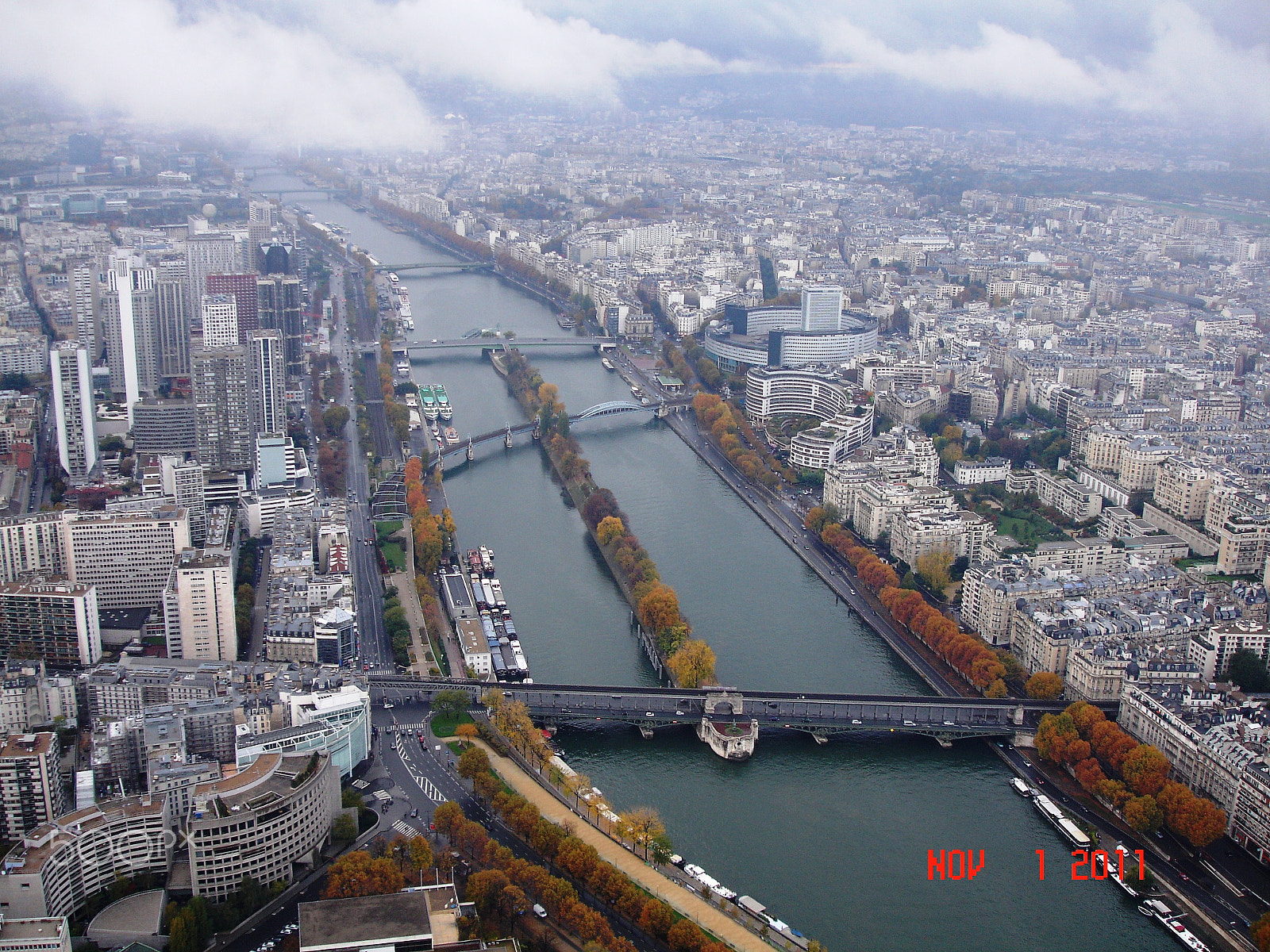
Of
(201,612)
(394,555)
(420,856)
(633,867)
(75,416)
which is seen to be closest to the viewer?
(420,856)

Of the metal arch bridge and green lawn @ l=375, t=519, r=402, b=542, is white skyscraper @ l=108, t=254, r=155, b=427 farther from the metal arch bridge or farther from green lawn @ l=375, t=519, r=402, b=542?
the metal arch bridge

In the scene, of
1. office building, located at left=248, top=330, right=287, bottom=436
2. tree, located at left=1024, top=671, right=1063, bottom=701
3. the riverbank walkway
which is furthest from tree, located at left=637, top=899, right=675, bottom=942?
office building, located at left=248, top=330, right=287, bottom=436

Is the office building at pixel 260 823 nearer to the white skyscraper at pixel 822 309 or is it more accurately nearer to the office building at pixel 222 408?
the office building at pixel 222 408

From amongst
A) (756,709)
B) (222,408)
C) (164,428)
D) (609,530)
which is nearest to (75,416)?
(164,428)

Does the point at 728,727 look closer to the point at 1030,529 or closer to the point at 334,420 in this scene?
the point at 1030,529

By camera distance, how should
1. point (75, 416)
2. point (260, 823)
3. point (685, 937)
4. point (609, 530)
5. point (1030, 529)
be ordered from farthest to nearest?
point (75, 416) → point (1030, 529) → point (609, 530) → point (260, 823) → point (685, 937)

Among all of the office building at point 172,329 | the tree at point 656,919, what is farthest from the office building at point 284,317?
the tree at point 656,919

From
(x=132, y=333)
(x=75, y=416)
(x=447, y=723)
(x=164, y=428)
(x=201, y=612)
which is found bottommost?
(x=447, y=723)

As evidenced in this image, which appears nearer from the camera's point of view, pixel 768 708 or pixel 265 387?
pixel 768 708
